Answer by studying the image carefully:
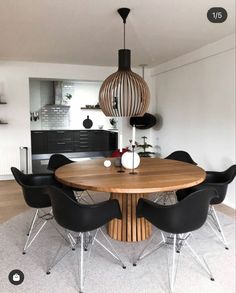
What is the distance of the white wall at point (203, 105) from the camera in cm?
371

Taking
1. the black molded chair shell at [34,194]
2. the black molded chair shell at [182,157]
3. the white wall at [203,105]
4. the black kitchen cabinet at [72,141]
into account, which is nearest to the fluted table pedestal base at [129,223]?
the black molded chair shell at [34,194]

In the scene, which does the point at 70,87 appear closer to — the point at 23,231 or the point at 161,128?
the point at 161,128

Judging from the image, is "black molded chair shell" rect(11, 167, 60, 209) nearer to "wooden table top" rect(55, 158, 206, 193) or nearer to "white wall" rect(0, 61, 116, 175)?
"wooden table top" rect(55, 158, 206, 193)

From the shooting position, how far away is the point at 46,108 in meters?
8.22

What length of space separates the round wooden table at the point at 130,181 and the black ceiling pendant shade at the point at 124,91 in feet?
2.09

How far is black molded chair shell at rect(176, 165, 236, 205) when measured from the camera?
2.49 meters

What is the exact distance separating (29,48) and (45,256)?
3.16m

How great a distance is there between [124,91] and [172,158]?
148 centimetres

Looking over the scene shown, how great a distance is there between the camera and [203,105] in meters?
4.27

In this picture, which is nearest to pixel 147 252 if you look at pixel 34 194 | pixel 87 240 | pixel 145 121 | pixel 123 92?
pixel 87 240

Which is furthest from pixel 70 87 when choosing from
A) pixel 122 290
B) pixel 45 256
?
pixel 122 290

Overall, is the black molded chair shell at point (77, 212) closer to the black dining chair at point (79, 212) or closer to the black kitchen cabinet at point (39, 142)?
the black dining chair at point (79, 212)

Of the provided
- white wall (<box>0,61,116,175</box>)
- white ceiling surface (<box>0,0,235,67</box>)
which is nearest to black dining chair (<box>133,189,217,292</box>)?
white ceiling surface (<box>0,0,235,67</box>)

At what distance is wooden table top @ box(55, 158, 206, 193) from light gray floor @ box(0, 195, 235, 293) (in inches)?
28.4
